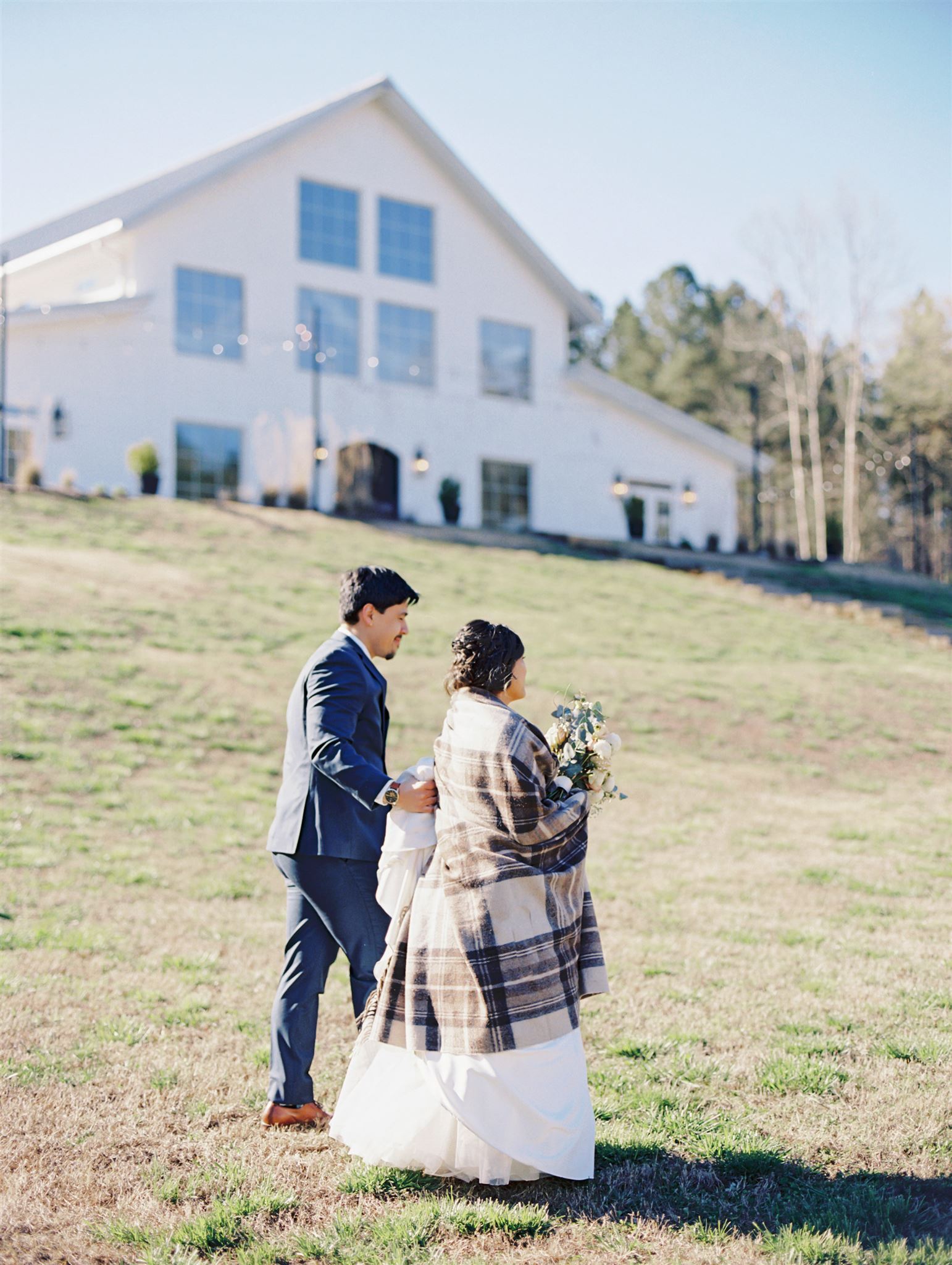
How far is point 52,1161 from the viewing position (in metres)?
4.29

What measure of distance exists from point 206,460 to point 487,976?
85.8ft

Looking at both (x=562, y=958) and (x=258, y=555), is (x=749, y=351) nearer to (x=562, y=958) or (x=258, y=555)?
(x=258, y=555)

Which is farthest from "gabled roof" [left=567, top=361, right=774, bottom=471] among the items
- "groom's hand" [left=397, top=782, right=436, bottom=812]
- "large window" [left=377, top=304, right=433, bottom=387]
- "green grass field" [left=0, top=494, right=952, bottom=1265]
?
"groom's hand" [left=397, top=782, right=436, bottom=812]

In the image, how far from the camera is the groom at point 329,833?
178 inches

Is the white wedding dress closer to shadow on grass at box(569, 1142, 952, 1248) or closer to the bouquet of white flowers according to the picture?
shadow on grass at box(569, 1142, 952, 1248)

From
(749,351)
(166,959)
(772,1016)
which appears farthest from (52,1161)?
(749,351)

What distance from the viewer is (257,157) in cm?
2950

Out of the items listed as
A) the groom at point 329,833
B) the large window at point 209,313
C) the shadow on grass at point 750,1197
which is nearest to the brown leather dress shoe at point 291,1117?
the groom at point 329,833

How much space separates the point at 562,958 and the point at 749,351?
56.7 metres

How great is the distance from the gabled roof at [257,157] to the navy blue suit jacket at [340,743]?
2568 centimetres

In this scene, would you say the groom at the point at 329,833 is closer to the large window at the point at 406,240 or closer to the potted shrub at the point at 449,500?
the potted shrub at the point at 449,500

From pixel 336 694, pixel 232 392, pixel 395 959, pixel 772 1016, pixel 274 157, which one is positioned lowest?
pixel 772 1016

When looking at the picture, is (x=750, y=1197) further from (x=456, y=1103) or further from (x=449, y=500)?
(x=449, y=500)

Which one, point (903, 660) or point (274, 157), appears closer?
point (903, 660)
